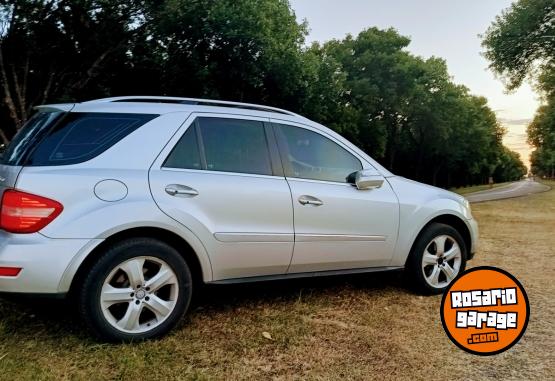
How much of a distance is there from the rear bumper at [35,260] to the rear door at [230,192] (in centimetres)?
70

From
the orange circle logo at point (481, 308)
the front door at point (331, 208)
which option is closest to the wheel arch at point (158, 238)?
the front door at point (331, 208)

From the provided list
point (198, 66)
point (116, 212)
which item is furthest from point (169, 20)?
point (116, 212)

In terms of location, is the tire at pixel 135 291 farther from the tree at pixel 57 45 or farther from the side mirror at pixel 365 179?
the tree at pixel 57 45

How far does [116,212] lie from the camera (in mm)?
3084

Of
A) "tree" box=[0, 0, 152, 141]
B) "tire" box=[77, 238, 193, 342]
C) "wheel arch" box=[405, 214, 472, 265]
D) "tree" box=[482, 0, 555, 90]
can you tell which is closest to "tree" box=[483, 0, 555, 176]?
"tree" box=[482, 0, 555, 90]

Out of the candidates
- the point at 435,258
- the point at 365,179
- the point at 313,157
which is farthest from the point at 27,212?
the point at 435,258

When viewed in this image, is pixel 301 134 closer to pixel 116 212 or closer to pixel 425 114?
pixel 116 212

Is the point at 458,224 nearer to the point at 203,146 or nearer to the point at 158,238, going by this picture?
the point at 203,146

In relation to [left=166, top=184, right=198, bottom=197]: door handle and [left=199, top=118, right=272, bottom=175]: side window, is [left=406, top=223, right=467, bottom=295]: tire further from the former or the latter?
[left=166, top=184, right=198, bottom=197]: door handle

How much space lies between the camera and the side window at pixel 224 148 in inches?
138

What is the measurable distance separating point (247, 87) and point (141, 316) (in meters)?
14.7

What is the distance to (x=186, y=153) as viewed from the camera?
3.50 metres

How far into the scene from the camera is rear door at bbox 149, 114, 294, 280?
132 inches

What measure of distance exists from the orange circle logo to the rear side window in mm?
2542
